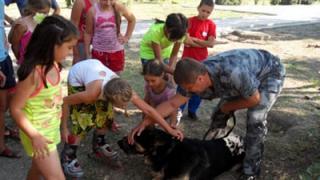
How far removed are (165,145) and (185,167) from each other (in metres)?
0.26

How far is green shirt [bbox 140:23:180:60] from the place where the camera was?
462 centimetres

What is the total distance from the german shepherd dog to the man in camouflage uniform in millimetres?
148

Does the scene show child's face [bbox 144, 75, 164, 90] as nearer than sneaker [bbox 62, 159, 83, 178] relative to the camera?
No

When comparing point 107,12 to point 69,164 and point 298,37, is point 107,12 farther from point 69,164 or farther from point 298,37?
point 298,37

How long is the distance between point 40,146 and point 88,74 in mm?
951

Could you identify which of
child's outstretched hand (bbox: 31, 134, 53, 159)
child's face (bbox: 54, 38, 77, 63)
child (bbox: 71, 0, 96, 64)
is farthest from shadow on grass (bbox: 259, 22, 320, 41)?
child's outstretched hand (bbox: 31, 134, 53, 159)

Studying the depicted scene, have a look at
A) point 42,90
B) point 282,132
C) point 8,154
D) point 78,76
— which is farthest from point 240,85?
point 8,154

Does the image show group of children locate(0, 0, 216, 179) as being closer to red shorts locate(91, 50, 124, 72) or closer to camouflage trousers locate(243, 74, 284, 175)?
red shorts locate(91, 50, 124, 72)

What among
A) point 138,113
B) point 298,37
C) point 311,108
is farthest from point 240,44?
point 138,113

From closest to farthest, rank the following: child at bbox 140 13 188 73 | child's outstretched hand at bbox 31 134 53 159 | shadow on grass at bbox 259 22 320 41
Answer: child's outstretched hand at bbox 31 134 53 159 → child at bbox 140 13 188 73 → shadow on grass at bbox 259 22 320 41

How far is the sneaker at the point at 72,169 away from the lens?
3713 millimetres

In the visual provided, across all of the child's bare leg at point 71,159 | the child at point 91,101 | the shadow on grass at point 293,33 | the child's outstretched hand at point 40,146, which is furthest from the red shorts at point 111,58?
the shadow on grass at point 293,33

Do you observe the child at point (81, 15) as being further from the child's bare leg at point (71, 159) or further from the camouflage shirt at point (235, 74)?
the camouflage shirt at point (235, 74)

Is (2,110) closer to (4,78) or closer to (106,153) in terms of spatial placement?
(4,78)
